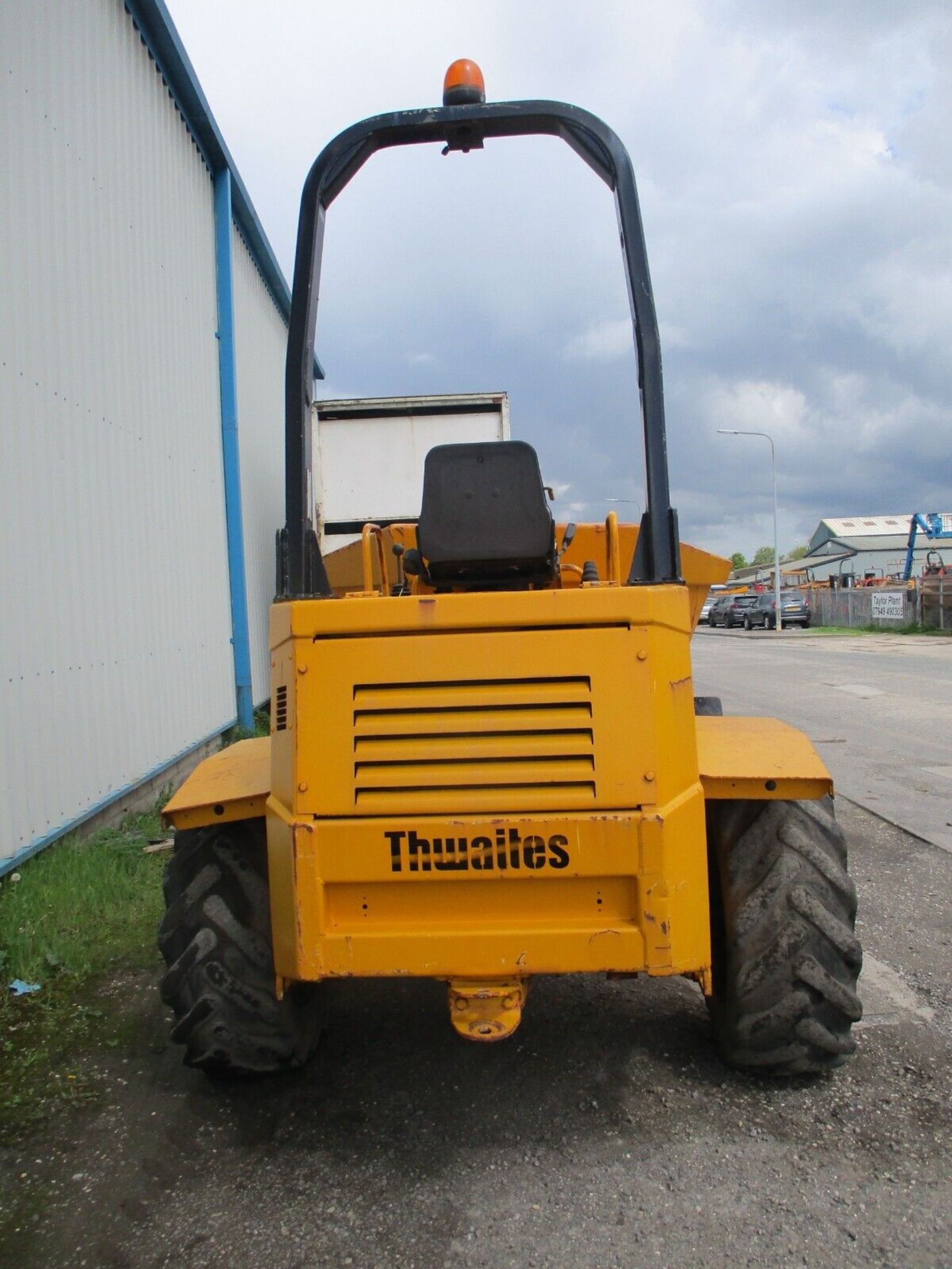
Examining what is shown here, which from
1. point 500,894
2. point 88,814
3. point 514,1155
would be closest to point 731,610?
point 88,814

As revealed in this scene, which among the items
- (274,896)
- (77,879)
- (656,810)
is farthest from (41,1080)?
(656,810)

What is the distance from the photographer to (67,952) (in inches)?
185

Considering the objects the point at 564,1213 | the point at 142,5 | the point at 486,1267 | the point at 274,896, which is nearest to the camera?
the point at 486,1267

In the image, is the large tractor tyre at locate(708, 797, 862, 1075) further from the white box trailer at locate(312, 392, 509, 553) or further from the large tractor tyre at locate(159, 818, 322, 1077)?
the white box trailer at locate(312, 392, 509, 553)

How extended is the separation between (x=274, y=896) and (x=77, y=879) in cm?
281

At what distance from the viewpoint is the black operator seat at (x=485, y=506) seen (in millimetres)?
3182

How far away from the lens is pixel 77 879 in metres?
5.41

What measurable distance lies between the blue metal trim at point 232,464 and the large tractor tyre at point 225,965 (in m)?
6.90

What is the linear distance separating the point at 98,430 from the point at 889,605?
37783mm

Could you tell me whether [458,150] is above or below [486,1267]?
above

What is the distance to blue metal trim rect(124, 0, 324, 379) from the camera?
7.82 meters

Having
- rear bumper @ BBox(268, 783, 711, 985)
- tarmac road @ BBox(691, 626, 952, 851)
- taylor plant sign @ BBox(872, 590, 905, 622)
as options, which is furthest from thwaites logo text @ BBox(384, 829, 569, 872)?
taylor plant sign @ BBox(872, 590, 905, 622)

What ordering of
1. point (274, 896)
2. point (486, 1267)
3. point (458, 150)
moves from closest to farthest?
point (486, 1267)
point (274, 896)
point (458, 150)

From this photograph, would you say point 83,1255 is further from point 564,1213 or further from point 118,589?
point 118,589
